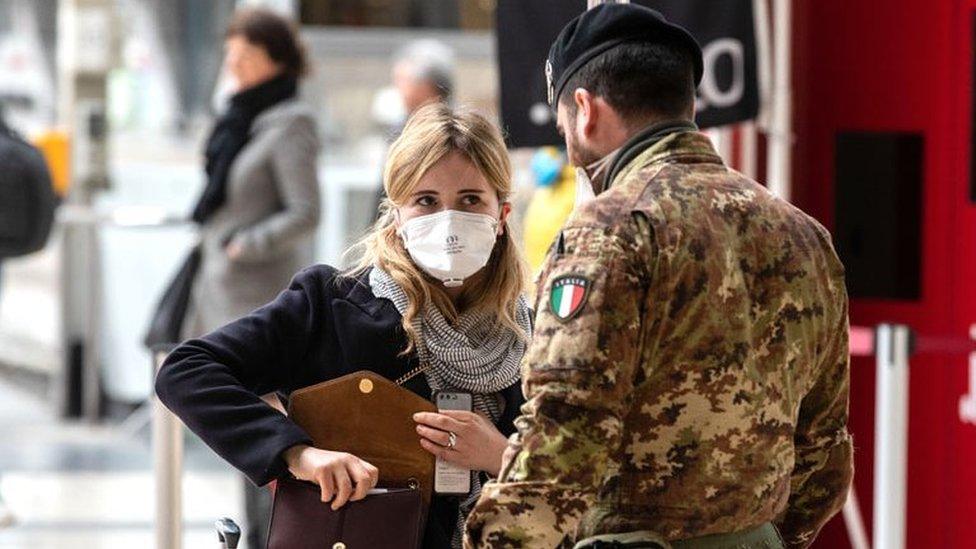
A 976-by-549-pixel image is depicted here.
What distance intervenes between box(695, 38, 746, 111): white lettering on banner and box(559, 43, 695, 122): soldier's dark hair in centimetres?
224

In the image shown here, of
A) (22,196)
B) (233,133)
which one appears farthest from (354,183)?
(22,196)

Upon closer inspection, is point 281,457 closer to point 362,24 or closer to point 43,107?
point 362,24

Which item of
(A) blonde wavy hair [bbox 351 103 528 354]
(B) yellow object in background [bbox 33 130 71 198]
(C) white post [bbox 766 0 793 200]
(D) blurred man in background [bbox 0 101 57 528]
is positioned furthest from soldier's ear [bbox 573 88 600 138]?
(B) yellow object in background [bbox 33 130 71 198]

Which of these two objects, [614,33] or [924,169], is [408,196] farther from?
[924,169]

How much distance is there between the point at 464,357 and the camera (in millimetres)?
2830

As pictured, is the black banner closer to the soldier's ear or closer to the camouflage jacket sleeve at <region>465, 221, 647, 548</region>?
the soldier's ear

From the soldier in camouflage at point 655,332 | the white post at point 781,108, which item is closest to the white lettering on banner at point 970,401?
the white post at point 781,108

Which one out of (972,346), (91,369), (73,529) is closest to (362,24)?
(91,369)

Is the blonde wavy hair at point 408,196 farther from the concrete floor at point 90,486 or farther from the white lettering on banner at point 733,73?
the concrete floor at point 90,486

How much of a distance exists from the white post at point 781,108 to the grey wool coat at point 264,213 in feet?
5.52

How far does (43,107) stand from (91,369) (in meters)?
4.72

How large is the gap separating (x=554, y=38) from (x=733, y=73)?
61 centimetres

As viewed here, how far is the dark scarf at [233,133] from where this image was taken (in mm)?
6277

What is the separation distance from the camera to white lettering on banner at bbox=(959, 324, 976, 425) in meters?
5.29
